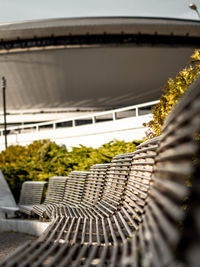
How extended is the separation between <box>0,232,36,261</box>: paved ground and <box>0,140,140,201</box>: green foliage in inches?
145

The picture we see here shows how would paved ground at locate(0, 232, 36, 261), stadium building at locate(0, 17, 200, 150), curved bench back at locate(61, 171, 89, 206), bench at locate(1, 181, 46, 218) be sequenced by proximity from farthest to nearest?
stadium building at locate(0, 17, 200, 150)
bench at locate(1, 181, 46, 218)
curved bench back at locate(61, 171, 89, 206)
paved ground at locate(0, 232, 36, 261)

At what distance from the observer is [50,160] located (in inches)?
538

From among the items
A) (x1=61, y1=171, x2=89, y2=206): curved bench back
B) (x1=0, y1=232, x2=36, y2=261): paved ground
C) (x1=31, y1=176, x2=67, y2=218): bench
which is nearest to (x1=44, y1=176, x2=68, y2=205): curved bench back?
(x1=31, y1=176, x2=67, y2=218): bench

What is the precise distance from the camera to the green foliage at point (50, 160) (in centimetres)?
1015

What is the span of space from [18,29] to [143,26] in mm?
12957

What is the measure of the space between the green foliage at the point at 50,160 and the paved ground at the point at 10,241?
12.1 ft

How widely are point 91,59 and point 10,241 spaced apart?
34492 millimetres

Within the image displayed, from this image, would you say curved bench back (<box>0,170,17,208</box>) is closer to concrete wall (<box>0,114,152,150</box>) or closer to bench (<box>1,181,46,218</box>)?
bench (<box>1,181,46,218</box>)

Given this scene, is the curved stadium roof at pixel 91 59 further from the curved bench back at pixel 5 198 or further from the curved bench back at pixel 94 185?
the curved bench back at pixel 94 185

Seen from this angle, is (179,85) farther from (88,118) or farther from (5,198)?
(88,118)

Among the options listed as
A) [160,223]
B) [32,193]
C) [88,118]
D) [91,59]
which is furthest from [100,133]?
[91,59]

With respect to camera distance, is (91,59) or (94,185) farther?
(91,59)

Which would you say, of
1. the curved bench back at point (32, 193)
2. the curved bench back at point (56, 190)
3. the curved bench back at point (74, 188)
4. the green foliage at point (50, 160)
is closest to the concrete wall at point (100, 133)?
the green foliage at point (50, 160)

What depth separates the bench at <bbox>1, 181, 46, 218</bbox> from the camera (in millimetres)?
8133
